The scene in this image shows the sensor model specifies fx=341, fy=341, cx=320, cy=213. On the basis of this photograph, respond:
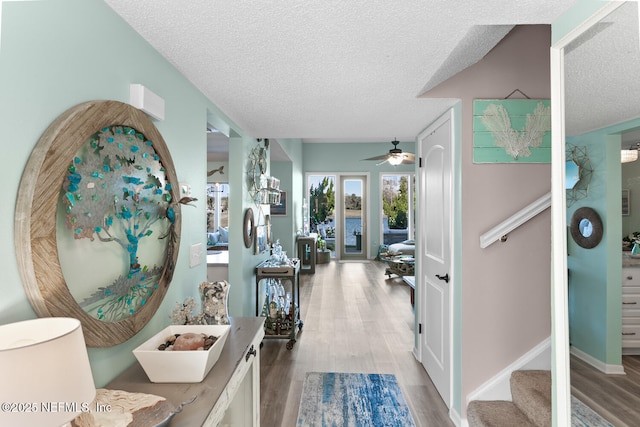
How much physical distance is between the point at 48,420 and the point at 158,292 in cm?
93

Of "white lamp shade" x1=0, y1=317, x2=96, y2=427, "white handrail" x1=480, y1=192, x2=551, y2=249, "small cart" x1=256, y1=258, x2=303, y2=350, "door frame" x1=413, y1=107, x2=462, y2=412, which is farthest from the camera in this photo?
"small cart" x1=256, y1=258, x2=303, y2=350

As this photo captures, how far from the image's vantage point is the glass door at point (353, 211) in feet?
30.8

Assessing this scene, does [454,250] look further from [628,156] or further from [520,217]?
[628,156]

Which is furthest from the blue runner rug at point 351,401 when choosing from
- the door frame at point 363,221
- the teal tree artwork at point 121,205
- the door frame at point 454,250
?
the door frame at point 363,221

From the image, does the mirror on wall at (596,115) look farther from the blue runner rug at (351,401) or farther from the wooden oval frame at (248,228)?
the wooden oval frame at (248,228)

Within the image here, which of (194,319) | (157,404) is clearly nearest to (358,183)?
(194,319)

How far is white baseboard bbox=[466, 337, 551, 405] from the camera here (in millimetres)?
2338

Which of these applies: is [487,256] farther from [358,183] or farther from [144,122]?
[358,183]

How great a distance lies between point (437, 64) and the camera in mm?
1838

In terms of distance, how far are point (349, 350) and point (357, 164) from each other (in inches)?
249

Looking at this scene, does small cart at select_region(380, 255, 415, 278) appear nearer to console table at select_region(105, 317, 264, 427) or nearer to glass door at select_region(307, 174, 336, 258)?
glass door at select_region(307, 174, 336, 258)

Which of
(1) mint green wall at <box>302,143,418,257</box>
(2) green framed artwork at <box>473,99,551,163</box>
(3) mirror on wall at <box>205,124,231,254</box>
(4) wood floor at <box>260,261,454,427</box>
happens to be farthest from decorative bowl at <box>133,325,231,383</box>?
(1) mint green wall at <box>302,143,418,257</box>

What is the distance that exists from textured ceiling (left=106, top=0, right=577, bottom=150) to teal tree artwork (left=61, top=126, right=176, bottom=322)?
0.52 meters

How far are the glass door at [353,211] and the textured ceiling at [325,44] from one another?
22.2 feet
